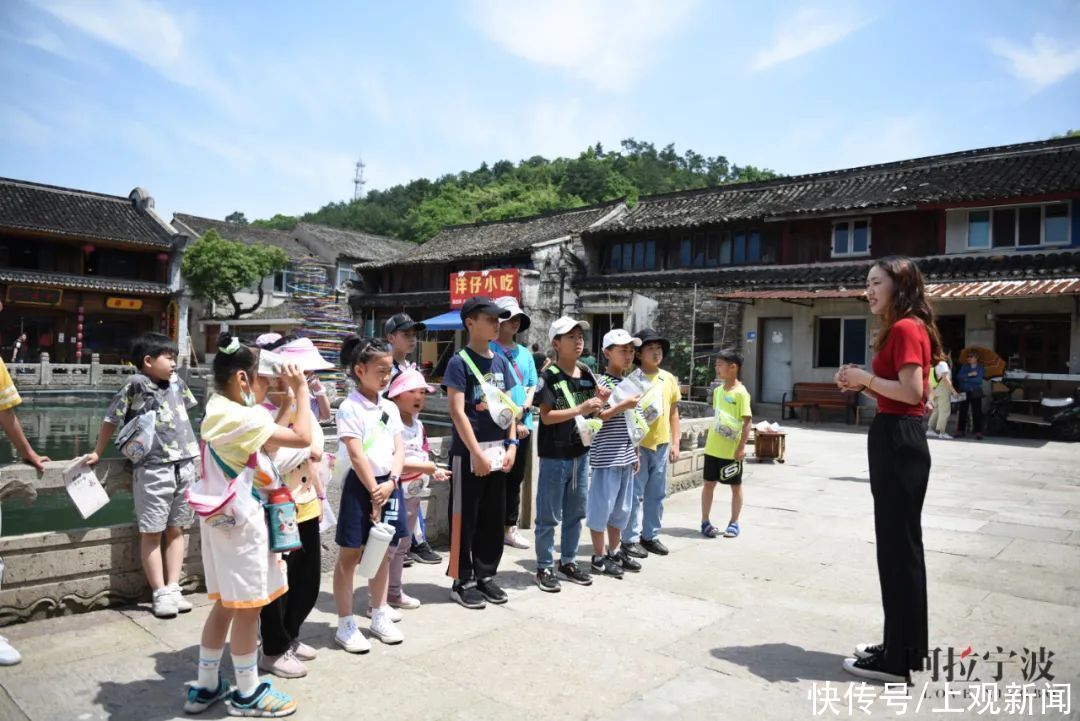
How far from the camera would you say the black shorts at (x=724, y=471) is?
5.69 m

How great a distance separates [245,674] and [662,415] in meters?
3.24

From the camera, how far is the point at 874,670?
3.17 m

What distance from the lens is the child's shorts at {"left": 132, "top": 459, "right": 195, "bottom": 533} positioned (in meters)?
3.81

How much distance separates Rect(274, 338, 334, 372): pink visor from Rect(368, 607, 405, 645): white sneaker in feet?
4.24

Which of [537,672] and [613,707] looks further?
[537,672]

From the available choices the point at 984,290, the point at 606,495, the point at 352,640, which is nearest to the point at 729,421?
the point at 606,495

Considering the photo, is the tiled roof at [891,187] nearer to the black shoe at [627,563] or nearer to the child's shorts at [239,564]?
the black shoe at [627,563]

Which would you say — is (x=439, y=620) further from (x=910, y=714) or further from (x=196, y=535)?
(x=910, y=714)

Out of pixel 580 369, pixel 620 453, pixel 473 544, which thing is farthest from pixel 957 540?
pixel 473 544

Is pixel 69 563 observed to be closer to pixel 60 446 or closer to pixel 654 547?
pixel 654 547

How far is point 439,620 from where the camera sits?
379cm

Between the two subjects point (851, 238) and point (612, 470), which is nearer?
point (612, 470)

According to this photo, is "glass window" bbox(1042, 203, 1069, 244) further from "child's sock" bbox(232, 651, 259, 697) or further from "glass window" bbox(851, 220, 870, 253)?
"child's sock" bbox(232, 651, 259, 697)

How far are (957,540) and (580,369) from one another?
3.56m
